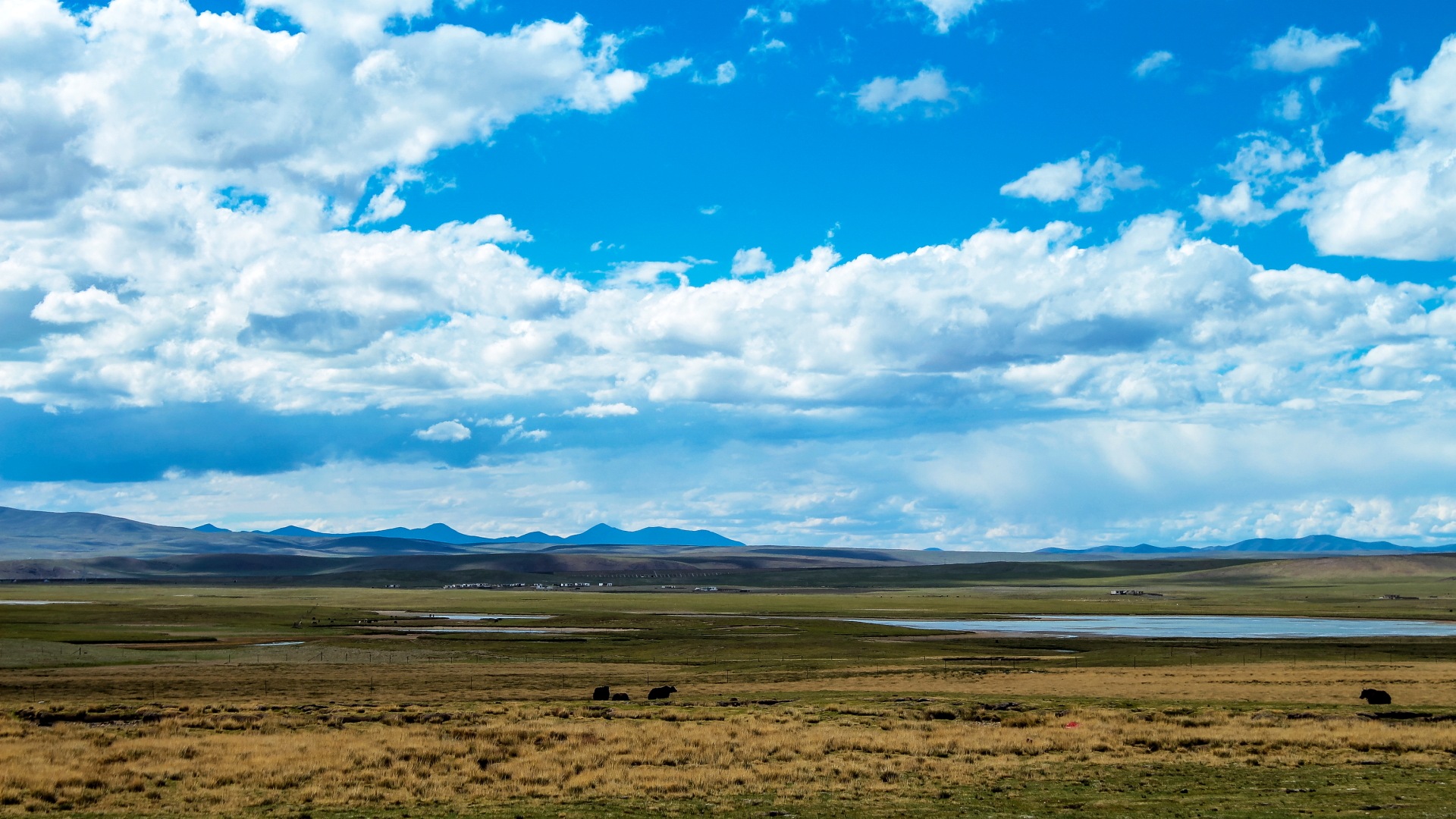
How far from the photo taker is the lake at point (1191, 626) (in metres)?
91.8

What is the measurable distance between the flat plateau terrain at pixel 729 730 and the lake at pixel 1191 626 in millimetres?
14320

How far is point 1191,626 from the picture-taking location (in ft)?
343

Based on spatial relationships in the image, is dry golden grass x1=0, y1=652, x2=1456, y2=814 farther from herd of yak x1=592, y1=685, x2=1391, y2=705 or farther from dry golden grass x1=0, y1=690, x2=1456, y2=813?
herd of yak x1=592, y1=685, x2=1391, y2=705

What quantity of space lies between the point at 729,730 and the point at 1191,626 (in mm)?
83122

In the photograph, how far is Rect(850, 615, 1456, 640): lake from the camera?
3612 inches

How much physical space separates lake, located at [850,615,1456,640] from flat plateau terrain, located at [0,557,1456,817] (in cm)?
1432

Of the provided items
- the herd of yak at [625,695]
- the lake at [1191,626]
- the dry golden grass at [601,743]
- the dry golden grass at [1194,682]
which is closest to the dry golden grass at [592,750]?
the dry golden grass at [601,743]

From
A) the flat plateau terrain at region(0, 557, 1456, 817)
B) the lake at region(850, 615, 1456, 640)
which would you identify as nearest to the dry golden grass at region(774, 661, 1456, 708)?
the flat plateau terrain at region(0, 557, 1456, 817)

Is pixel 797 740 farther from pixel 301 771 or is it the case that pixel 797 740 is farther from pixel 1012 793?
pixel 301 771

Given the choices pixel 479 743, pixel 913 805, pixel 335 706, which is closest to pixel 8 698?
pixel 335 706

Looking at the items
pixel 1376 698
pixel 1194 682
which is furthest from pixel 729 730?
pixel 1194 682

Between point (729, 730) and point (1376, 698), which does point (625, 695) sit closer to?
point (729, 730)

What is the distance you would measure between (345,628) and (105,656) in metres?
34.0

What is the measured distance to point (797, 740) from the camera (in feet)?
102
